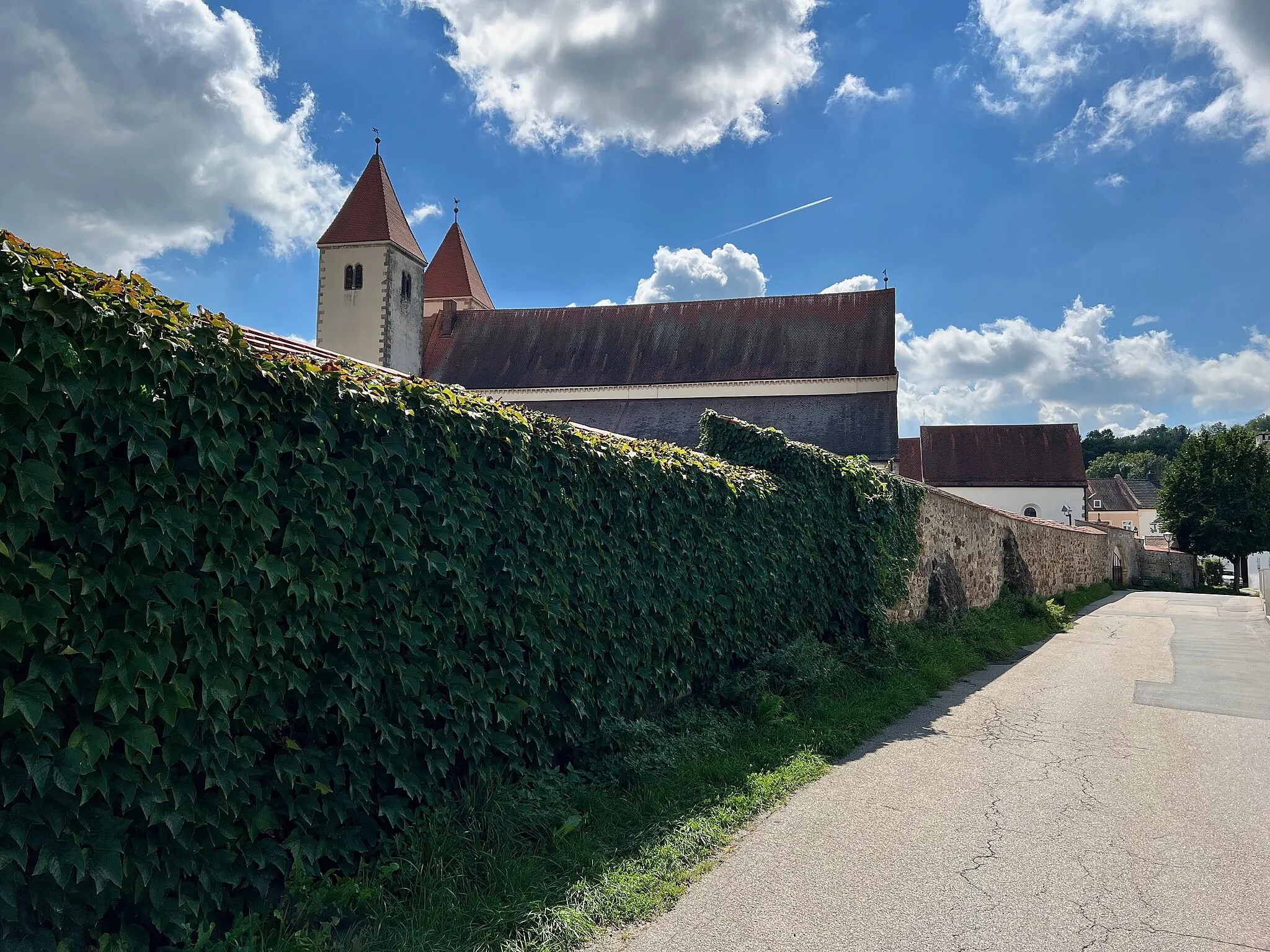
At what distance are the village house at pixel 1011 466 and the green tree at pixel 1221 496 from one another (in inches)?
184

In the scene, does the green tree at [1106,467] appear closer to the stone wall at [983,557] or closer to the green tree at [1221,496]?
the green tree at [1221,496]

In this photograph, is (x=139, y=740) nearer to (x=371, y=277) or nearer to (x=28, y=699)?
(x=28, y=699)

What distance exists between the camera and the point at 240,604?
311 centimetres

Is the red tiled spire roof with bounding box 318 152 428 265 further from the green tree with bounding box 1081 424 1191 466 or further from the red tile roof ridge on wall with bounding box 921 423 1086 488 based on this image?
the green tree with bounding box 1081 424 1191 466

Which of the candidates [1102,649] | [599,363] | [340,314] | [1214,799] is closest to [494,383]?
[599,363]

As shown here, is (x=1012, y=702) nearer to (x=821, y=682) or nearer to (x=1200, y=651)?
(x=821, y=682)

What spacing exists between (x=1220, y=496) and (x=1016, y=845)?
157 feet

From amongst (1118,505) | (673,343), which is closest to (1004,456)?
(673,343)

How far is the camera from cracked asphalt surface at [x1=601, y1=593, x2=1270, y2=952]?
348 centimetres

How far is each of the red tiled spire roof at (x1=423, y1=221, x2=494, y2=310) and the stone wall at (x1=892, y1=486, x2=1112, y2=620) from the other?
103 ft

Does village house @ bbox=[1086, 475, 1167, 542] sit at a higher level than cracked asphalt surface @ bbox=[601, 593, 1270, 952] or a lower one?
higher

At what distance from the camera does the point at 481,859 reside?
3.79m

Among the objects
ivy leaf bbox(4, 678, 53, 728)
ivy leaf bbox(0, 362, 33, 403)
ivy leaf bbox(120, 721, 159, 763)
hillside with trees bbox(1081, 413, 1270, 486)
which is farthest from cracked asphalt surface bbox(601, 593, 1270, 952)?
hillside with trees bbox(1081, 413, 1270, 486)

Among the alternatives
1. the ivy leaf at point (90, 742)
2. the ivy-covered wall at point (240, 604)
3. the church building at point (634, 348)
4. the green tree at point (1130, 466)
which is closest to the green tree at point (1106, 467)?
the green tree at point (1130, 466)
